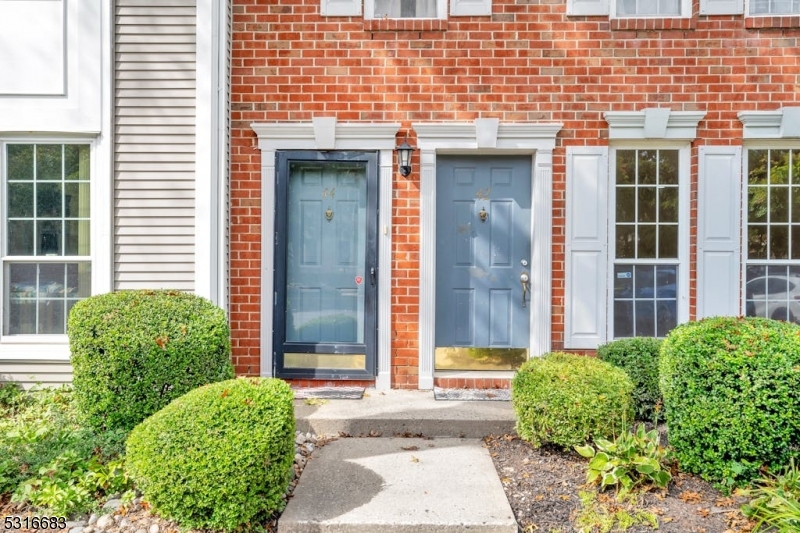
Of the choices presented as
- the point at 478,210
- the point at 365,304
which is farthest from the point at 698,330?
the point at 365,304

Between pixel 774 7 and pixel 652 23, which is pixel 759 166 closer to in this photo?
pixel 774 7

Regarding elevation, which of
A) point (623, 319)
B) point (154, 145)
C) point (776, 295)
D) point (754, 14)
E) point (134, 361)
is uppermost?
point (754, 14)

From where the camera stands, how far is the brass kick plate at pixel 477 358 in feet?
16.5

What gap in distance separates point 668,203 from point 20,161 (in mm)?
6200

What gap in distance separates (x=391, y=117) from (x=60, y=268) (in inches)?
135

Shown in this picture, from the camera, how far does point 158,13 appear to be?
15.1 feet

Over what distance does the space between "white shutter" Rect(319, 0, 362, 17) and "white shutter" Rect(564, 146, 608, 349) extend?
95.9 inches

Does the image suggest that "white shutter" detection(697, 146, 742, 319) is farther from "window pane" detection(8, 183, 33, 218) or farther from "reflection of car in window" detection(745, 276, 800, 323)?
"window pane" detection(8, 183, 33, 218)

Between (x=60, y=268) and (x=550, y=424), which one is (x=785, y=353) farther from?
(x=60, y=268)

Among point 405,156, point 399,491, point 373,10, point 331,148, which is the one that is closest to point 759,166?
point 405,156

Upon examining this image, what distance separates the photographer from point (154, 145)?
184 inches

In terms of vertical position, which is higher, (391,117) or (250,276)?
(391,117)

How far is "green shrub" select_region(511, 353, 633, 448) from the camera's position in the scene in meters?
3.32

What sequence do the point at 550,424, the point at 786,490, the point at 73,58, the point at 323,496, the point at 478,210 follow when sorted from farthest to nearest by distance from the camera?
the point at 478,210
the point at 73,58
the point at 550,424
the point at 323,496
the point at 786,490
